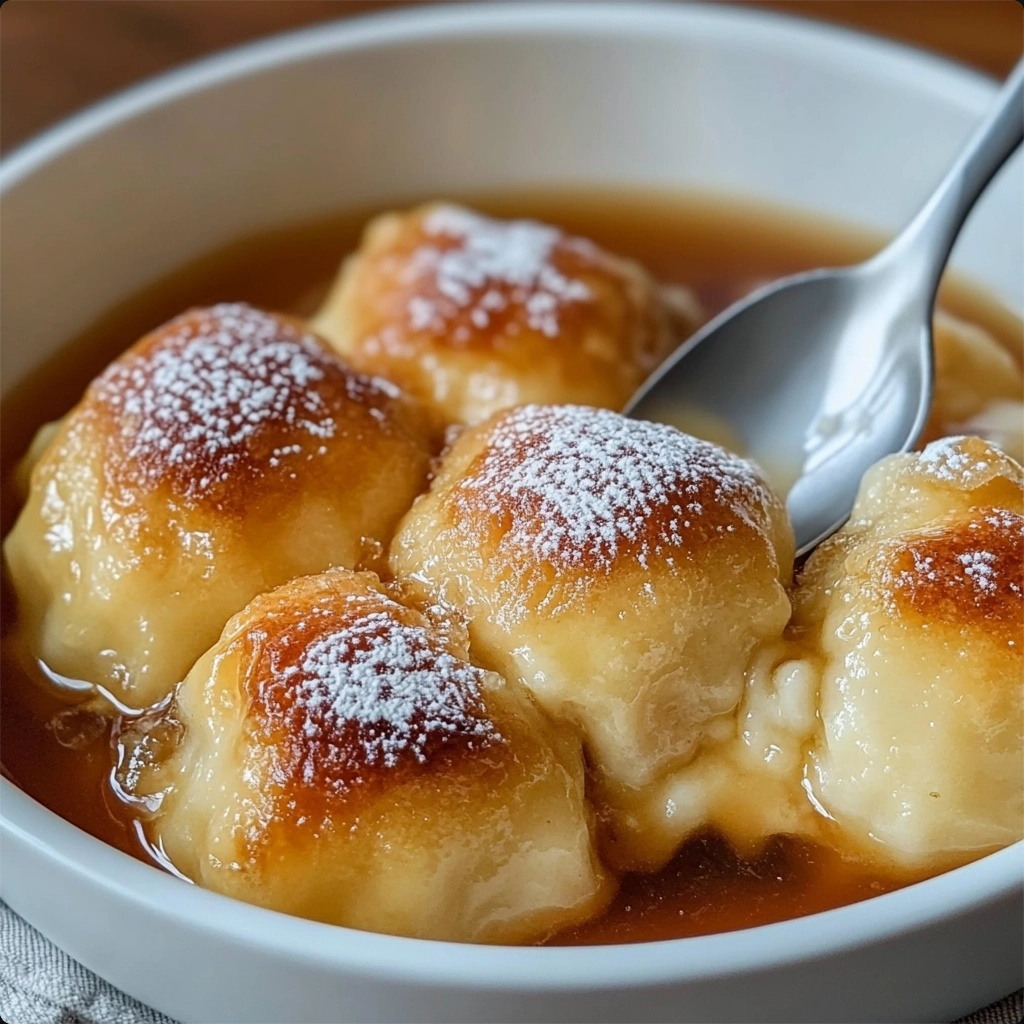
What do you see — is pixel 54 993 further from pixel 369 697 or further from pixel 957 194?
pixel 957 194

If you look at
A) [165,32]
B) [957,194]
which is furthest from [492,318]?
[165,32]

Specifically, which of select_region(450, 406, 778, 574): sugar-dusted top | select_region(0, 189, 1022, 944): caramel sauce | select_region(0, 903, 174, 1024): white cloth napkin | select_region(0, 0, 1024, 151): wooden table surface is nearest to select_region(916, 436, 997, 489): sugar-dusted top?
select_region(450, 406, 778, 574): sugar-dusted top

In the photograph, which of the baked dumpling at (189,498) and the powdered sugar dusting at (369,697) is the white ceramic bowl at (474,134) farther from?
the powdered sugar dusting at (369,697)

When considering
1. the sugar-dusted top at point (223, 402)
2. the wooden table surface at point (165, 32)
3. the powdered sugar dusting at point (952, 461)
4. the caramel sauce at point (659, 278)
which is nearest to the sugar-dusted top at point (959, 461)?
the powdered sugar dusting at point (952, 461)

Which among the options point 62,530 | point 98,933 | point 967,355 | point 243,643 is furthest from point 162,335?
point 967,355

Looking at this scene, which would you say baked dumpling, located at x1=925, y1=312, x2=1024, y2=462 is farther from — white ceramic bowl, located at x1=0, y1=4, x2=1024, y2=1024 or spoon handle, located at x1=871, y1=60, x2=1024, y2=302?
white ceramic bowl, located at x1=0, y1=4, x2=1024, y2=1024

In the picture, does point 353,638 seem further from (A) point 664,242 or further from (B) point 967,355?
(A) point 664,242

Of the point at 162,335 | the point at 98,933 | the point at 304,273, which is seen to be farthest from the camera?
the point at 304,273

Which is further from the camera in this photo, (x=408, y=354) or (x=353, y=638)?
(x=408, y=354)
